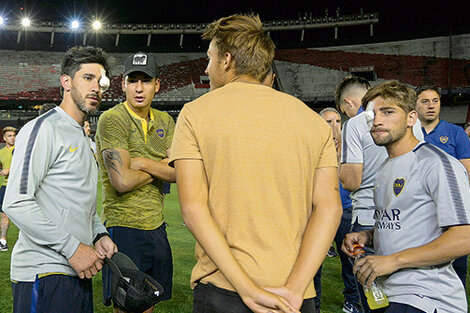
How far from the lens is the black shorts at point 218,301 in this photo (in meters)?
1.36

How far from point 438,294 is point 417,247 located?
0.24 metres

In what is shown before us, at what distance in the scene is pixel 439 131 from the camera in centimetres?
420

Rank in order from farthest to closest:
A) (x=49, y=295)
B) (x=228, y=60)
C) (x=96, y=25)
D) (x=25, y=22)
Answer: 1. (x=96, y=25)
2. (x=25, y=22)
3. (x=49, y=295)
4. (x=228, y=60)

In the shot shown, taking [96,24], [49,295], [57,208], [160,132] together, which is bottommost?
[49,295]

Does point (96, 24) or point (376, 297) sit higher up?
point (96, 24)

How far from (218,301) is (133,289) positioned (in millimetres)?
572

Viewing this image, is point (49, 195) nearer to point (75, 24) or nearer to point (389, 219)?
point (389, 219)

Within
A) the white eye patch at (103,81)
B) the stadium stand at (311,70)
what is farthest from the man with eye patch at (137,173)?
the stadium stand at (311,70)

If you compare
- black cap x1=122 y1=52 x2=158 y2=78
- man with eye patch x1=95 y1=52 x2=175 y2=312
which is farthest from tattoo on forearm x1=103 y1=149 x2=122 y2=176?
black cap x1=122 y1=52 x2=158 y2=78

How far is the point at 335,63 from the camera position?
96.5 ft

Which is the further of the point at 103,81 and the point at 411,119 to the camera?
the point at 103,81

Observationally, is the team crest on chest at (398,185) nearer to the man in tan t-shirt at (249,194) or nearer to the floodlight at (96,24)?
Answer: the man in tan t-shirt at (249,194)

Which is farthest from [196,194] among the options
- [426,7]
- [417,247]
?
[426,7]

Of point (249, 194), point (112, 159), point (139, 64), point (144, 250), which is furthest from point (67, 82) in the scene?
point (249, 194)
